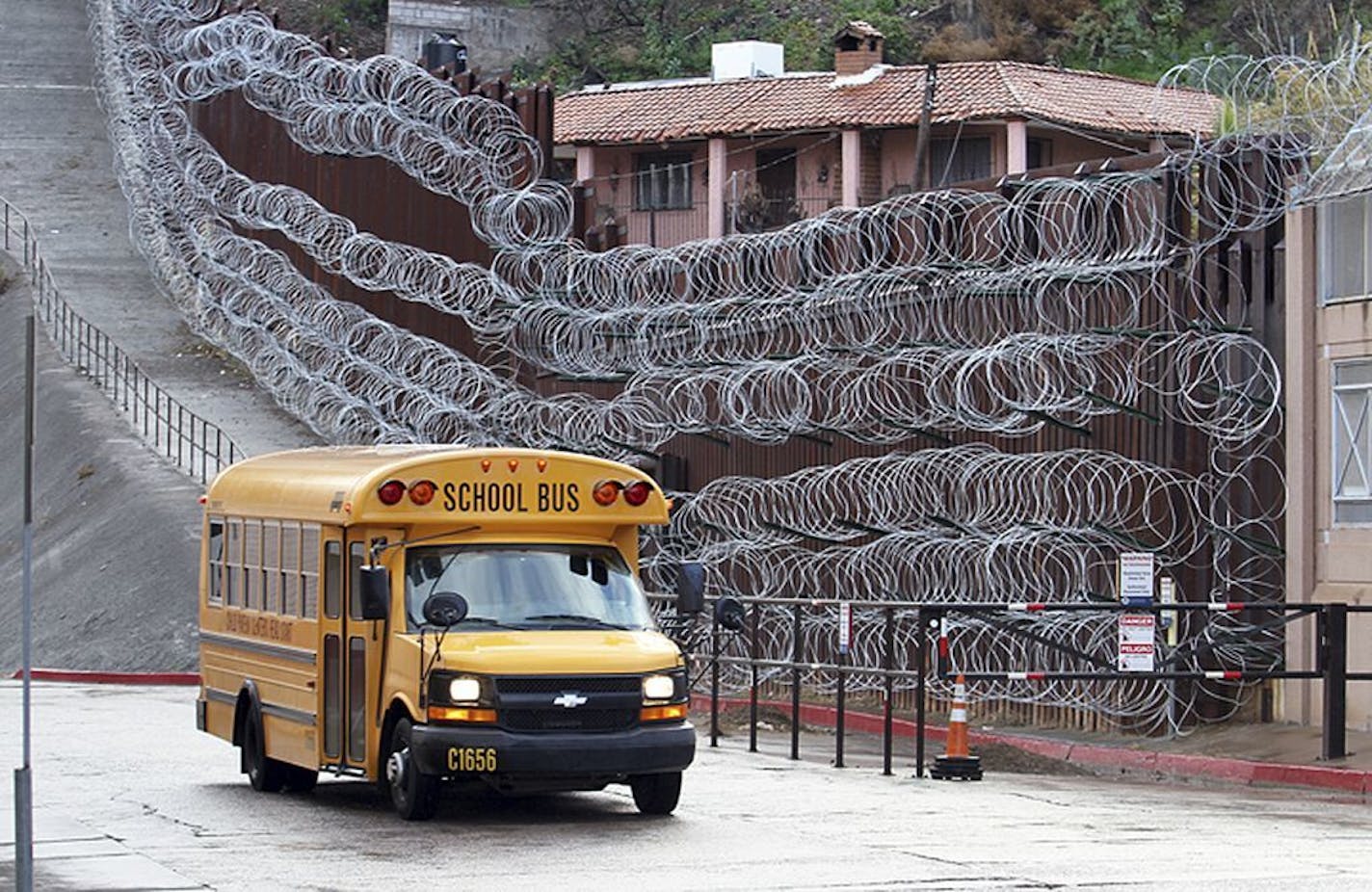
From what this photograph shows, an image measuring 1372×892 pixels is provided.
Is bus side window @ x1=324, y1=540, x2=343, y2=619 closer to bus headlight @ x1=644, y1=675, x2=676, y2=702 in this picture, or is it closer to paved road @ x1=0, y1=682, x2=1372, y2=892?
paved road @ x1=0, y1=682, x2=1372, y2=892

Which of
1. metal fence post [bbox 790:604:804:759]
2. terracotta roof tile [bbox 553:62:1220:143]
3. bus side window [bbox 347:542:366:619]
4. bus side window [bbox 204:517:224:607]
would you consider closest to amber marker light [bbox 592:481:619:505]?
bus side window [bbox 347:542:366:619]

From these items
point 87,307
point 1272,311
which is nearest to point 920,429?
point 1272,311

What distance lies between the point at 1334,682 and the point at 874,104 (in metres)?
33.1

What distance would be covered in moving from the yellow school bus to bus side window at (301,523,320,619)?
0.02 metres

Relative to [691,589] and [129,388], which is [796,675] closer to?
[691,589]

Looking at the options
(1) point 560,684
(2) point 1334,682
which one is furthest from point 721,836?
(2) point 1334,682

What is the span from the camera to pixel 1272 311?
22.0 meters

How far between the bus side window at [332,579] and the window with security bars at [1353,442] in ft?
31.1

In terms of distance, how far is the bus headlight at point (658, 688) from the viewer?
49.4ft

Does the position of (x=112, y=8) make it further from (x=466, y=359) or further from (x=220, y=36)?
(x=466, y=359)

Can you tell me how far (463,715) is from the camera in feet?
48.4

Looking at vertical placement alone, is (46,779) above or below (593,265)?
below

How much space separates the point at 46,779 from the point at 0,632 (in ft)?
65.8

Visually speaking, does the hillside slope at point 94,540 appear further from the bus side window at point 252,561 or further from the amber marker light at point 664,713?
the amber marker light at point 664,713
